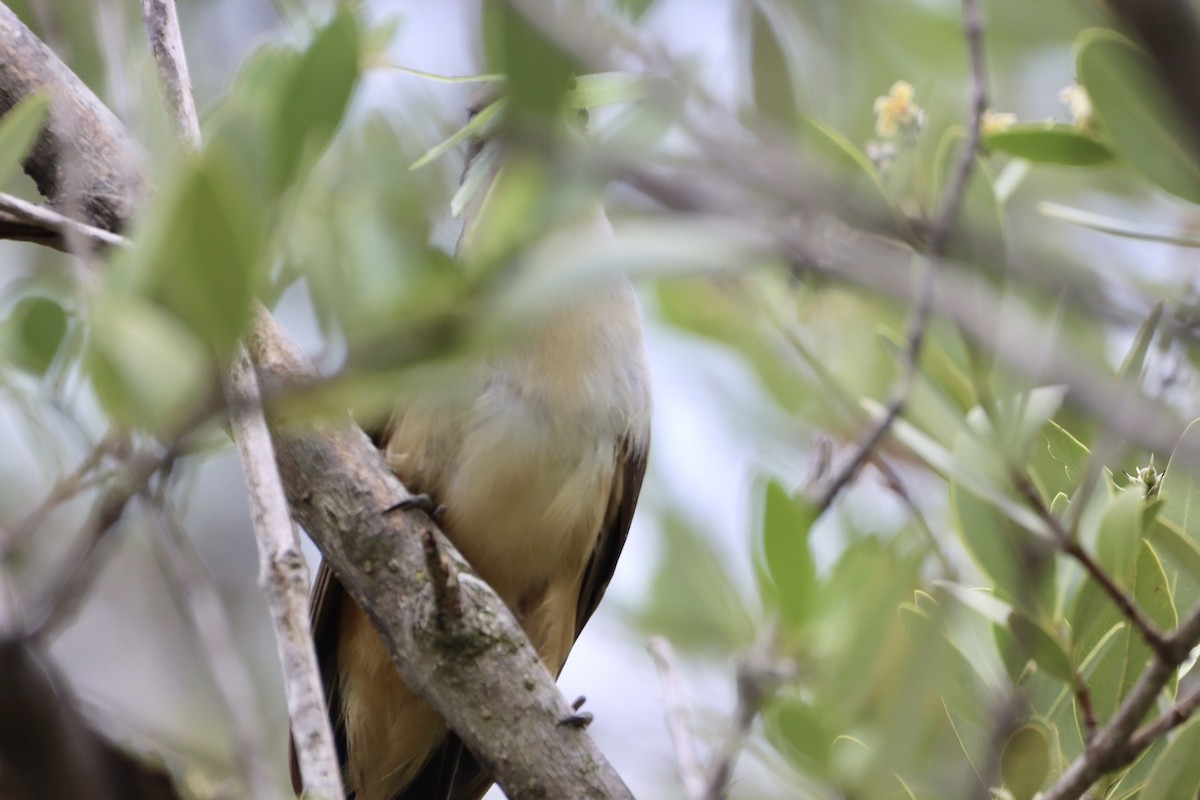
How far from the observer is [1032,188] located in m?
3.86

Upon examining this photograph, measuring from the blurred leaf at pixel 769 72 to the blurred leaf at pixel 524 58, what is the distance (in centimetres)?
94

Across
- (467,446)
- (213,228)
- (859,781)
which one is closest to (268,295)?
(213,228)

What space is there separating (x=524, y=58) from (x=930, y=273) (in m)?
0.70

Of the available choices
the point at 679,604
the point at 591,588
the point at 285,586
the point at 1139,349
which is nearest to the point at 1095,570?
the point at 1139,349

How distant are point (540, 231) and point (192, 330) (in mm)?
315

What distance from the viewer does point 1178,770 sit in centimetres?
168

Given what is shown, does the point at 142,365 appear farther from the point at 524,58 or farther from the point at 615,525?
the point at 615,525

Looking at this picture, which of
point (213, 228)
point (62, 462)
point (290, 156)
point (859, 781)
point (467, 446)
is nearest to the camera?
point (213, 228)

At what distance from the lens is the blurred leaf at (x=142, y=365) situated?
3.26ft

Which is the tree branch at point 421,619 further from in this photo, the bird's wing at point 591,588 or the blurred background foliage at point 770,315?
the bird's wing at point 591,588

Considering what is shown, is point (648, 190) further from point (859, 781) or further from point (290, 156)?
point (859, 781)

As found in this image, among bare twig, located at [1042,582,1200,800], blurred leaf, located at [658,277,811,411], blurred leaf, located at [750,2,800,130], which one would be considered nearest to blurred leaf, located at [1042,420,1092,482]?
bare twig, located at [1042,582,1200,800]

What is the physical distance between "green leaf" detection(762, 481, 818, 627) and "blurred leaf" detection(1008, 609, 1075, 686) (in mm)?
269

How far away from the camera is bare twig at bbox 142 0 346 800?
1.17 metres
